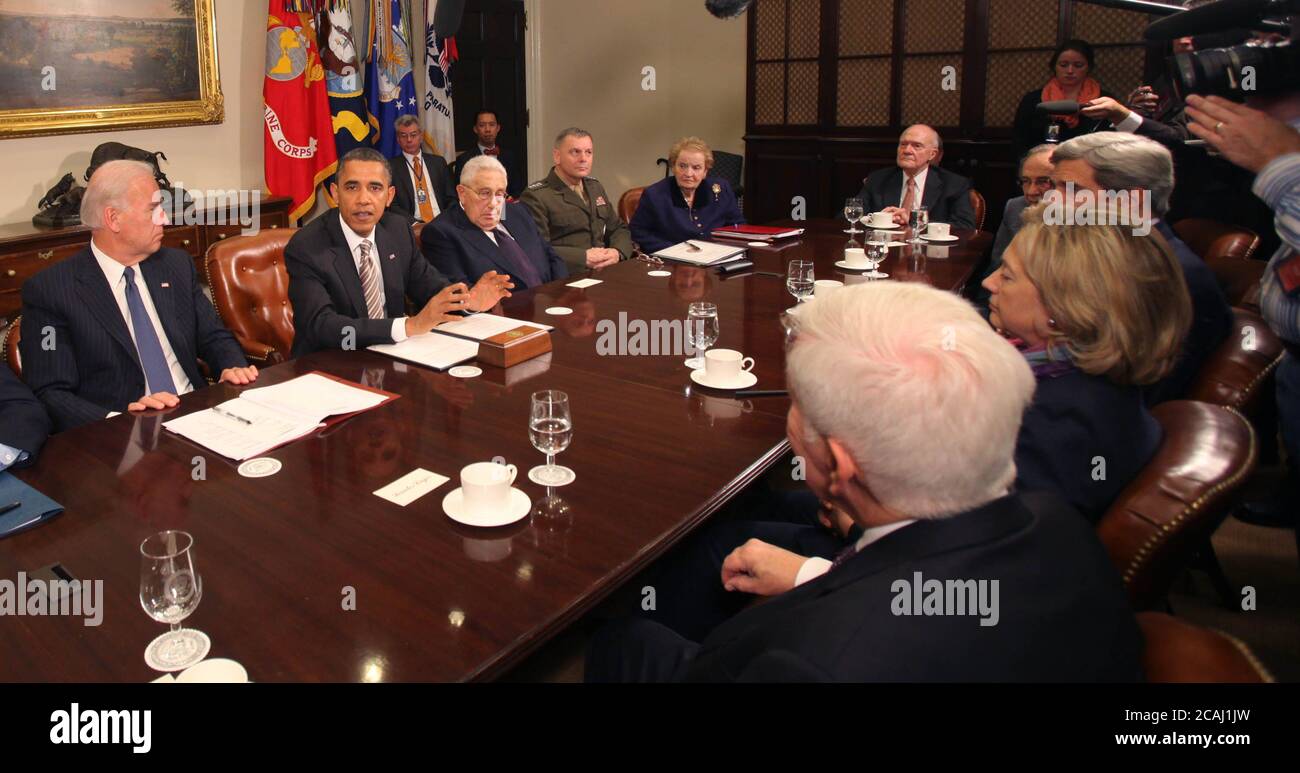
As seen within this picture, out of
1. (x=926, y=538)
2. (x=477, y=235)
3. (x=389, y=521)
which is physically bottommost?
(x=389, y=521)

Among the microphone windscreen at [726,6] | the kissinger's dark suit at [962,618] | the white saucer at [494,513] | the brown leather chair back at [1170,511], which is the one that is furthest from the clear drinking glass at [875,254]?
the kissinger's dark suit at [962,618]

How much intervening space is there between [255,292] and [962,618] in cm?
285

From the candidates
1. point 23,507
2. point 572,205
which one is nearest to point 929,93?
point 572,205

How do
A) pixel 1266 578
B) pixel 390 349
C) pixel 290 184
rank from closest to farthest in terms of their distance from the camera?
pixel 390 349, pixel 1266 578, pixel 290 184

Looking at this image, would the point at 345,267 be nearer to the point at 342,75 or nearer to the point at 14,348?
the point at 14,348

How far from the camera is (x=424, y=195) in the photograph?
5.92m

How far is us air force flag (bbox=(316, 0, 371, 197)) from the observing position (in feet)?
17.6

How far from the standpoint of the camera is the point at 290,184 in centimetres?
542

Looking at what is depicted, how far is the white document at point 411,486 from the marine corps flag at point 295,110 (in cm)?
444

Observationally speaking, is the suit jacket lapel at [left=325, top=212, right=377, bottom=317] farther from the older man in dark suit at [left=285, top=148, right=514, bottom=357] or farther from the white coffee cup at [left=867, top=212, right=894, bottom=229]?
the white coffee cup at [left=867, top=212, right=894, bottom=229]
